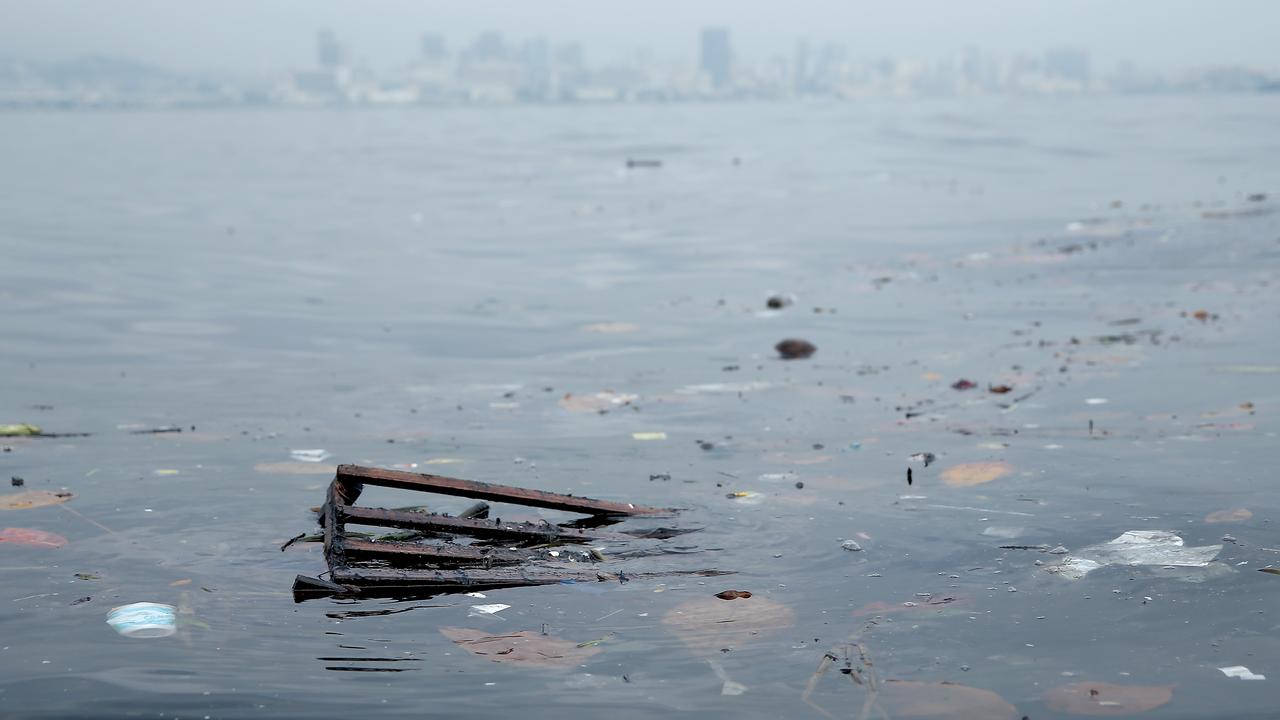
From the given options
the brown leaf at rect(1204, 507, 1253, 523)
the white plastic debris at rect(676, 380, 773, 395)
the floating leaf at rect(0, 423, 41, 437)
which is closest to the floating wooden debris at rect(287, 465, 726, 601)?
the brown leaf at rect(1204, 507, 1253, 523)

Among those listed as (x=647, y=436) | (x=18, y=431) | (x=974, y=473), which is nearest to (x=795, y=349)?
(x=647, y=436)

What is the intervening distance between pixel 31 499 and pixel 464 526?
2.10 meters

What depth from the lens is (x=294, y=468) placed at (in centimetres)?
609

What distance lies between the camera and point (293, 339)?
9.88m

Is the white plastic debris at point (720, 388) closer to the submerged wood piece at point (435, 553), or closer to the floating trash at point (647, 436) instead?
the floating trash at point (647, 436)

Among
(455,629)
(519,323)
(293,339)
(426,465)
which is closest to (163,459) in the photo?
(426,465)

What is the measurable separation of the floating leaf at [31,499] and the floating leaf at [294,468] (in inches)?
33.4

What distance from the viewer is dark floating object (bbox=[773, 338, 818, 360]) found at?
8.94 m

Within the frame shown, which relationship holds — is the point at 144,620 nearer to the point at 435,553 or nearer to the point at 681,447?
the point at 435,553

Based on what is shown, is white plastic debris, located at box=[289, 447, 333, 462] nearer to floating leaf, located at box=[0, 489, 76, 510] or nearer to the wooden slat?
floating leaf, located at box=[0, 489, 76, 510]

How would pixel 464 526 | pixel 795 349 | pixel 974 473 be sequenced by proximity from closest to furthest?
pixel 464 526 → pixel 974 473 → pixel 795 349

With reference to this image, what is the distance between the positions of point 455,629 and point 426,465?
7.28 ft

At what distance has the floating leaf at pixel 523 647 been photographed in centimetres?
378

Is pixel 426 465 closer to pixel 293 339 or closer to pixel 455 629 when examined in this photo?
pixel 455 629
